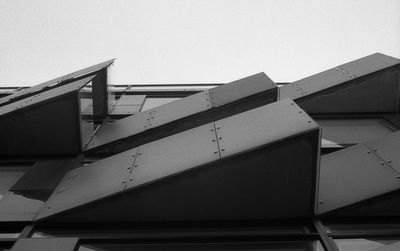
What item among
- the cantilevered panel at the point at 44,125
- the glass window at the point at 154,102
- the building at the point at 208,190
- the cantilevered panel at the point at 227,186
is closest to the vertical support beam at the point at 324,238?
the building at the point at 208,190

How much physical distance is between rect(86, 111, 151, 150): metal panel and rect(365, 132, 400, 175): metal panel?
10.6ft

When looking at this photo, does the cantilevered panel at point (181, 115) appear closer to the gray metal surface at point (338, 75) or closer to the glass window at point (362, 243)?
the gray metal surface at point (338, 75)

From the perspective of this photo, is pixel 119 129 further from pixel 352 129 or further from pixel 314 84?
pixel 352 129

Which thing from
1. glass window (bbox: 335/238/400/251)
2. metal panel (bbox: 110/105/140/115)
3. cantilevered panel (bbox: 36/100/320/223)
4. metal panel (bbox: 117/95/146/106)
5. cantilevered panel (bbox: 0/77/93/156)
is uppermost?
metal panel (bbox: 117/95/146/106)

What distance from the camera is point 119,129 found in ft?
20.4

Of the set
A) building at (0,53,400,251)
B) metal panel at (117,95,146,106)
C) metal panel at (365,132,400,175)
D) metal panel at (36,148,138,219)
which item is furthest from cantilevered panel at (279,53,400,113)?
metal panel at (36,148,138,219)

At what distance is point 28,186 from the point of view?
4738mm

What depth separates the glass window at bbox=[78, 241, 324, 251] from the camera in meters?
3.48

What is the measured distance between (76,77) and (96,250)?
381 cm

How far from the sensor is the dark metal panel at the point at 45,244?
11.0 ft

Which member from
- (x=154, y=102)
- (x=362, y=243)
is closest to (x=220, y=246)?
(x=362, y=243)

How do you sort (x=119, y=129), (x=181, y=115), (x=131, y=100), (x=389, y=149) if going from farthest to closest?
1. (x=131, y=100)
2. (x=119, y=129)
3. (x=181, y=115)
4. (x=389, y=149)

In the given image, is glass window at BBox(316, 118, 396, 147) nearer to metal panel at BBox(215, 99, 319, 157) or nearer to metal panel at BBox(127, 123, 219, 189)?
metal panel at BBox(215, 99, 319, 157)

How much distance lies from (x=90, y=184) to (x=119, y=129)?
2083mm
